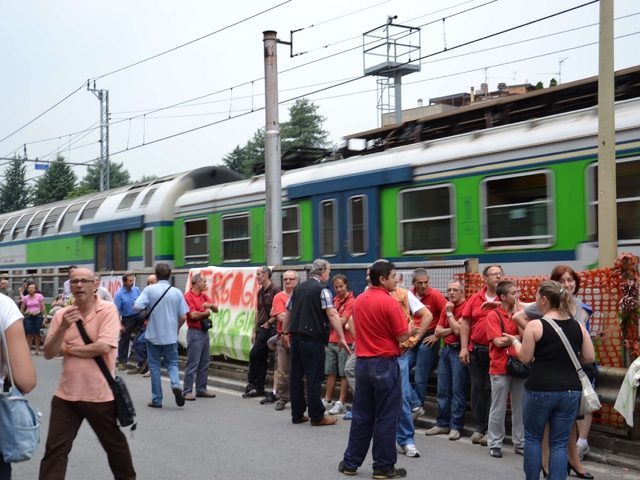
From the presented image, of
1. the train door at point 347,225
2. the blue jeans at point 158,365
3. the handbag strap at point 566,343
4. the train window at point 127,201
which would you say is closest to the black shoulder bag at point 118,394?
the handbag strap at point 566,343

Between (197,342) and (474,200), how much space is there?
15.3ft

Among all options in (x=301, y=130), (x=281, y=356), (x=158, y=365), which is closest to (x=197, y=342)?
(x=158, y=365)

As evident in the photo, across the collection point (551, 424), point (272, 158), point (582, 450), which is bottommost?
point (582, 450)

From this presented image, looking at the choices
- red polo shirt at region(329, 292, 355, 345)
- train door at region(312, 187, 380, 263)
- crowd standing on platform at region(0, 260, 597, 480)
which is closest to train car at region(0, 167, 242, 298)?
train door at region(312, 187, 380, 263)

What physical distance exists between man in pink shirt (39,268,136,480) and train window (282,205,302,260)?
8.97 meters

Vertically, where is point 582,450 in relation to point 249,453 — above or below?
above

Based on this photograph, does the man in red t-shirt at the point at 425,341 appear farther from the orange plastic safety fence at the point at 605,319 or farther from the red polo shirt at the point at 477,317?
the orange plastic safety fence at the point at 605,319

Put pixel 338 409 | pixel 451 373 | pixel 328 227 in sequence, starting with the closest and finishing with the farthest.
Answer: pixel 451 373 → pixel 338 409 → pixel 328 227

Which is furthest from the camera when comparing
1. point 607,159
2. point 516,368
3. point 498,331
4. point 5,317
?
point 607,159

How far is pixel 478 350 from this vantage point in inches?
332

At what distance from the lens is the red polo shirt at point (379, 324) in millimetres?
7117

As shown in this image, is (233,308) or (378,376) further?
(233,308)

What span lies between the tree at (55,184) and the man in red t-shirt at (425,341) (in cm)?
7180

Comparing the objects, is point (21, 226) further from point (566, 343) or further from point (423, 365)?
point (566, 343)
